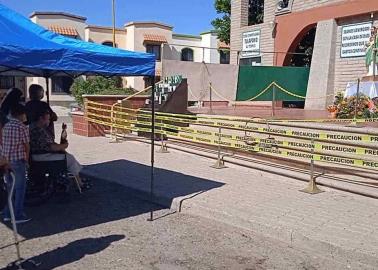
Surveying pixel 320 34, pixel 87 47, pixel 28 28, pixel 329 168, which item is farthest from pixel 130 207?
pixel 320 34

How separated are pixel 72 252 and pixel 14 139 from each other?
5.38 ft

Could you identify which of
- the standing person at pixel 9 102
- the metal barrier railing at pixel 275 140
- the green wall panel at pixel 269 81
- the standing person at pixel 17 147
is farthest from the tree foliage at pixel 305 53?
the standing person at pixel 17 147

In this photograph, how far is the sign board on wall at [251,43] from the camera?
23.2m

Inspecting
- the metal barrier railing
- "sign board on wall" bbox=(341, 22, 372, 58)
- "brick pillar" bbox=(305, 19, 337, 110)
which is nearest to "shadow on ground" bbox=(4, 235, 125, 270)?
the metal barrier railing

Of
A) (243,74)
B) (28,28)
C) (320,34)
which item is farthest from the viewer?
(320,34)

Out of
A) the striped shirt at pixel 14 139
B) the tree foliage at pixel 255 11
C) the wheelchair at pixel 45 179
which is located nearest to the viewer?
the striped shirt at pixel 14 139

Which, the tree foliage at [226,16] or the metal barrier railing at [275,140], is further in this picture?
the tree foliage at [226,16]

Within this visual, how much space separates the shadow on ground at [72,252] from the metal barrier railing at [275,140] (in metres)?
3.52

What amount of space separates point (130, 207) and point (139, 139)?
6345 millimetres

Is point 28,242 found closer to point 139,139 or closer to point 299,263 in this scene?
point 299,263

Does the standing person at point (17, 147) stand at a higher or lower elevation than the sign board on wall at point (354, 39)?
lower

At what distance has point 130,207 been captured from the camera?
697 cm

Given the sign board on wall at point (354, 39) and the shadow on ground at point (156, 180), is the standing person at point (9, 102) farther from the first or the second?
the sign board on wall at point (354, 39)

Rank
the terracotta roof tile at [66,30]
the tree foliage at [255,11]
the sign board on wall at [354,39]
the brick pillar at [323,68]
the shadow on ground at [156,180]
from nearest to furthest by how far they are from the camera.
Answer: the shadow on ground at [156,180], the sign board on wall at [354,39], the brick pillar at [323,68], the tree foliage at [255,11], the terracotta roof tile at [66,30]
